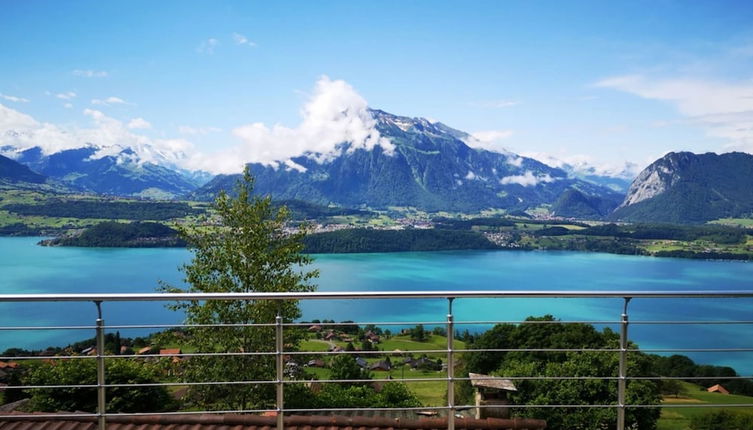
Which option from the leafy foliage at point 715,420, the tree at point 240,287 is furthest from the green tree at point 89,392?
the leafy foliage at point 715,420

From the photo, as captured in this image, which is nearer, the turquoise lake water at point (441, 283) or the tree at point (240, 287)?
the tree at point (240, 287)

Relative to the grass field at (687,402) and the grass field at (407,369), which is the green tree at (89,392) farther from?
the grass field at (687,402)

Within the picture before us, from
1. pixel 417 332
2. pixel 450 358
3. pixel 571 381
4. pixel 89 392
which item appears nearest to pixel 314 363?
pixel 571 381

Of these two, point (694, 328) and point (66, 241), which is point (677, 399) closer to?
point (694, 328)

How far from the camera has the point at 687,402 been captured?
1944cm

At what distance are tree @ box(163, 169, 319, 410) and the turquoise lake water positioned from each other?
23294 mm

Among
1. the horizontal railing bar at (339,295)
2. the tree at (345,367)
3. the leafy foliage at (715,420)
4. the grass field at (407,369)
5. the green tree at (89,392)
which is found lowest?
the grass field at (407,369)

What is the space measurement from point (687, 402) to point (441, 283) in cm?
4490

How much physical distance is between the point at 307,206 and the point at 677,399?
141 metres

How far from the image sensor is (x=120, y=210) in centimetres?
12781

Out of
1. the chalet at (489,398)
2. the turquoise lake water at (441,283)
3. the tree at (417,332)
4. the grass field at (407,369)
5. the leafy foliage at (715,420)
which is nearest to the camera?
the chalet at (489,398)

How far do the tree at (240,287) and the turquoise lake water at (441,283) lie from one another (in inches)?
917

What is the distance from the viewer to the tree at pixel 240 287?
8.32m

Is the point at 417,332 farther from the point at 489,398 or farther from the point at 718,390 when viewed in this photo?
the point at 718,390
